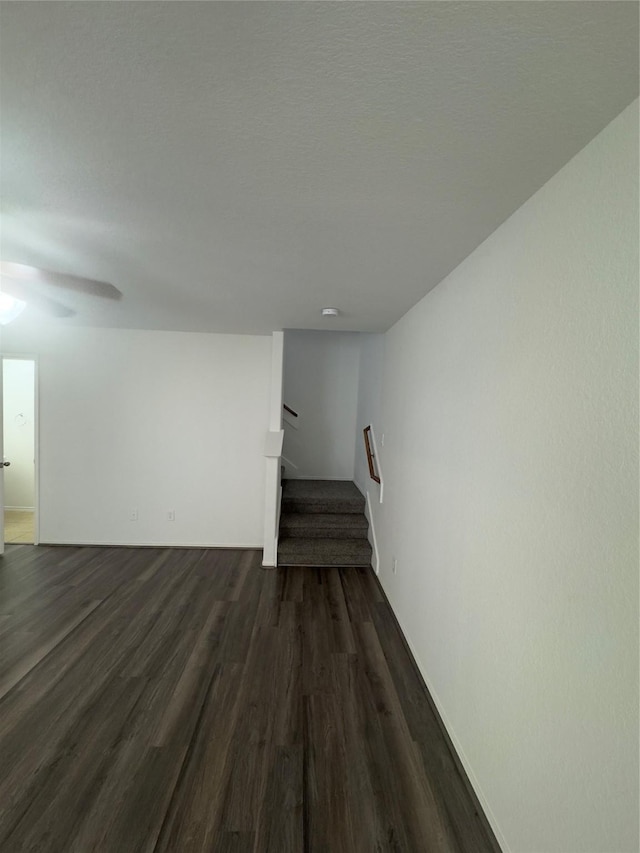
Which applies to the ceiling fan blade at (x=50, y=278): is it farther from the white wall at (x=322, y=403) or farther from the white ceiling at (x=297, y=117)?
the white wall at (x=322, y=403)

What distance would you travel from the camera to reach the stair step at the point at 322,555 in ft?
12.8

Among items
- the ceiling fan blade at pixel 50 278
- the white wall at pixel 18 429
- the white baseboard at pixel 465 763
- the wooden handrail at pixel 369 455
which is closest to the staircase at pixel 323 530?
the wooden handrail at pixel 369 455

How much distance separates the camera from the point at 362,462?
16.1 ft

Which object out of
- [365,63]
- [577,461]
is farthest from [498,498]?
[365,63]

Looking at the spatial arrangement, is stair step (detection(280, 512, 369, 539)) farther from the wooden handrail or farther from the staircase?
the wooden handrail

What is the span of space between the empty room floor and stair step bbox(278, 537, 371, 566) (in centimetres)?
291

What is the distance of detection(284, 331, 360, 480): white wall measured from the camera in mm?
5488

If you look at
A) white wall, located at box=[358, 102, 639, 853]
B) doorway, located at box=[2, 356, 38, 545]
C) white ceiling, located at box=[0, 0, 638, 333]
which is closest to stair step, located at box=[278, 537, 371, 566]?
white wall, located at box=[358, 102, 639, 853]

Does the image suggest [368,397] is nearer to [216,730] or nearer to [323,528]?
[323,528]

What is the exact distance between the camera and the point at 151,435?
4266mm

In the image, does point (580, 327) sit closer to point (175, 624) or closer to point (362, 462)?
point (175, 624)

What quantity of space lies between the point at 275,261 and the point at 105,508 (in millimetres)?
3577

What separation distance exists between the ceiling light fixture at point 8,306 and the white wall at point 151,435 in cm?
213

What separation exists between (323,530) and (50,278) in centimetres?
318
